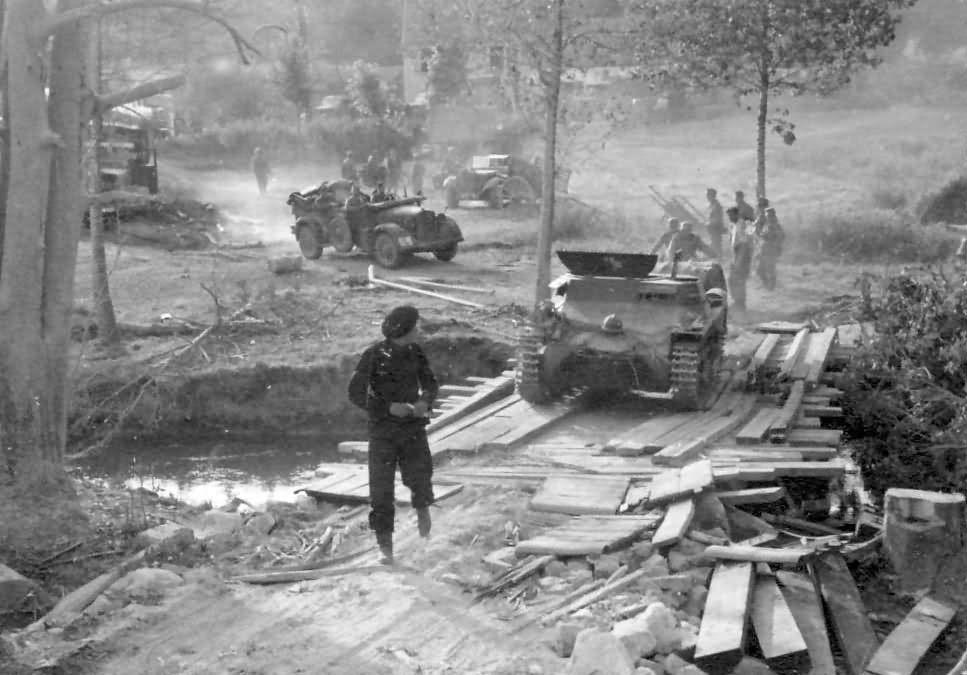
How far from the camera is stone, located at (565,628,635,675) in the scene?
683cm

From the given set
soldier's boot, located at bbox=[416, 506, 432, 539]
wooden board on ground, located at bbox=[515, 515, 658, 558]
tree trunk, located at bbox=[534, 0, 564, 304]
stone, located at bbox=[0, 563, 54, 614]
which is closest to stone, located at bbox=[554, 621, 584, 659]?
wooden board on ground, located at bbox=[515, 515, 658, 558]

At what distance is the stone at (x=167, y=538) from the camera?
29.5 ft

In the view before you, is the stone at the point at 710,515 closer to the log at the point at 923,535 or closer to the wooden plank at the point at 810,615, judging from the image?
the wooden plank at the point at 810,615

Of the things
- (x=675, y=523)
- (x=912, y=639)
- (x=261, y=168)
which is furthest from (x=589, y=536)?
(x=261, y=168)

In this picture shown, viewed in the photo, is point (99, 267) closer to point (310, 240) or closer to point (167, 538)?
point (310, 240)

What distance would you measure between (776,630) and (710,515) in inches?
80.1

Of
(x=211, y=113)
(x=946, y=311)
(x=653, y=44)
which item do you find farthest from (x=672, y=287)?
(x=211, y=113)

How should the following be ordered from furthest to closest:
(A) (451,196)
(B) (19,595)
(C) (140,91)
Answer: (A) (451,196), (C) (140,91), (B) (19,595)

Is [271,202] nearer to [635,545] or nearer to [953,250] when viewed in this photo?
[953,250]

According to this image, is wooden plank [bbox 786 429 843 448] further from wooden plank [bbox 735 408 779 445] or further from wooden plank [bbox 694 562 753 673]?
wooden plank [bbox 694 562 753 673]

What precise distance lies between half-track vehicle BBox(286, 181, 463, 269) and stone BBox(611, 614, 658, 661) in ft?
58.5

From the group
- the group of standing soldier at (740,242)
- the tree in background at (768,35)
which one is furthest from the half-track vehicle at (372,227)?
the group of standing soldier at (740,242)

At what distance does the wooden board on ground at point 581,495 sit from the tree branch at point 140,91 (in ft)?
14.0

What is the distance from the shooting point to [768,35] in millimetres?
22641
